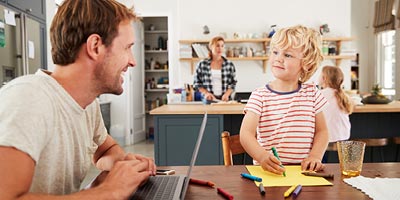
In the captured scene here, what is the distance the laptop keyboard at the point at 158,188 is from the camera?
900 mm

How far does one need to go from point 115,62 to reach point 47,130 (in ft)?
0.77

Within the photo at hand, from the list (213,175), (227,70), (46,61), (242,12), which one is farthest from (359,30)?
(213,175)

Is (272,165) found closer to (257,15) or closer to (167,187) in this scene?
(167,187)

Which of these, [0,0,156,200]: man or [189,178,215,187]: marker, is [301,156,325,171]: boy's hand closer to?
[189,178,215,187]: marker

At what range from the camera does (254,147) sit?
137 cm

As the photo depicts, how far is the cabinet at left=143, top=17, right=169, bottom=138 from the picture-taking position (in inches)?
300

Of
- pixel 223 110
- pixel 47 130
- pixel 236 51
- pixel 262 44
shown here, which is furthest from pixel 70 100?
pixel 262 44

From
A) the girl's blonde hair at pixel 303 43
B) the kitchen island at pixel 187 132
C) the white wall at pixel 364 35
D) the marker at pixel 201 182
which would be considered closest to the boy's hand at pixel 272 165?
the marker at pixel 201 182

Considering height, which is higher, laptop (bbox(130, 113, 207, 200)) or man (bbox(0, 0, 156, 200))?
man (bbox(0, 0, 156, 200))

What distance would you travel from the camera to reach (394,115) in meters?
3.45

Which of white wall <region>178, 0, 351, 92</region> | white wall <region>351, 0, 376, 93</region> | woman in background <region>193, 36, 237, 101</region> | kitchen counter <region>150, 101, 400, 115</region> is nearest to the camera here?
kitchen counter <region>150, 101, 400, 115</region>

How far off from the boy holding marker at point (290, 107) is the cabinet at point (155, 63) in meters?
6.10

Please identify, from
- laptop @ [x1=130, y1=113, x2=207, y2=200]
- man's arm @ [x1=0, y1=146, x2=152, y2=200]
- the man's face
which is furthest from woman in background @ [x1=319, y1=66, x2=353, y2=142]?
man's arm @ [x1=0, y1=146, x2=152, y2=200]

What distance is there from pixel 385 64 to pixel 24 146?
8137 millimetres
